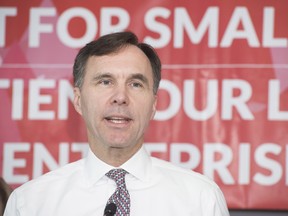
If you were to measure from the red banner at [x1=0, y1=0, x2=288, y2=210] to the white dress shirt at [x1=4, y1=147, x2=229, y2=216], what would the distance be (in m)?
0.74

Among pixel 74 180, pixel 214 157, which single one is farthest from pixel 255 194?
pixel 74 180

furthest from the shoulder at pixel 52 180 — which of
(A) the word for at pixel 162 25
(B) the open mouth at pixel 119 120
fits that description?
(A) the word for at pixel 162 25

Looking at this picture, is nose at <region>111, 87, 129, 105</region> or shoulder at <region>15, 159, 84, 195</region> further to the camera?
shoulder at <region>15, 159, 84, 195</region>

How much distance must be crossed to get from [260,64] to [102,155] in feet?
3.56

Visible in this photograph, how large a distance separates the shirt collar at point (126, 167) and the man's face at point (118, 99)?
33 mm

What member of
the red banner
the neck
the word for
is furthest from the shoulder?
the word for

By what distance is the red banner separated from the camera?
2.39m

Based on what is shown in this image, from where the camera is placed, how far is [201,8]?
2.43m

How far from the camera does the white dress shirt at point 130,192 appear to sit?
1.60 meters

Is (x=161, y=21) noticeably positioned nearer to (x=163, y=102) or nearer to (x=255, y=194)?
(x=163, y=102)

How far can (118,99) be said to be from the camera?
4.84ft

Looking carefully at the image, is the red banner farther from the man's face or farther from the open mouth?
the open mouth

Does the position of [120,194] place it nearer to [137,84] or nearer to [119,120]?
[119,120]

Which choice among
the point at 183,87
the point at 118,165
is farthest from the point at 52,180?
the point at 183,87
